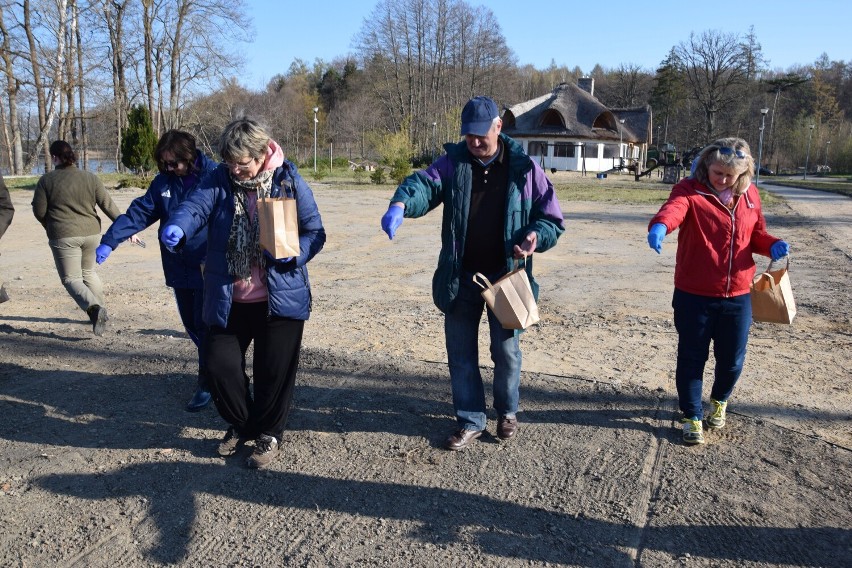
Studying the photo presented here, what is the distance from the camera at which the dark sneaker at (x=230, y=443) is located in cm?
367

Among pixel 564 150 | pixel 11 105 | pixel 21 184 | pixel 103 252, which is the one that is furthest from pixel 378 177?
pixel 103 252

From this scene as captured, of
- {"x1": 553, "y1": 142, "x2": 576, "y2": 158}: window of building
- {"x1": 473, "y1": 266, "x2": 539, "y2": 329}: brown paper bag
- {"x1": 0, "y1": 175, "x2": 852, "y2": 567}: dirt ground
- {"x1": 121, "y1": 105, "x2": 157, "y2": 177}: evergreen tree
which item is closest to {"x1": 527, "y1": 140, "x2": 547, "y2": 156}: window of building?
{"x1": 553, "y1": 142, "x2": 576, "y2": 158}: window of building

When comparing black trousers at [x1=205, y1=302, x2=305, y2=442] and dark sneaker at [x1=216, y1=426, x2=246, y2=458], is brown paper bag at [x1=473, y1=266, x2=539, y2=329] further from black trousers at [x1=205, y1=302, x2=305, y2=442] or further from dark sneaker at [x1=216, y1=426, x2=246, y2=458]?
dark sneaker at [x1=216, y1=426, x2=246, y2=458]

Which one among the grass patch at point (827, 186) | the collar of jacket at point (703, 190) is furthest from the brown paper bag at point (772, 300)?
the grass patch at point (827, 186)

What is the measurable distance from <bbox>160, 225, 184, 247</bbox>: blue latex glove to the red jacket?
2.31 meters

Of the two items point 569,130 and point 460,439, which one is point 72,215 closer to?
point 460,439

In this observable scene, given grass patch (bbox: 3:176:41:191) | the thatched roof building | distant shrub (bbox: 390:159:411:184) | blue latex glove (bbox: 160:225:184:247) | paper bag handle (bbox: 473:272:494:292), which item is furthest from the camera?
the thatched roof building

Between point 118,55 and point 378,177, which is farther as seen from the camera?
point 118,55

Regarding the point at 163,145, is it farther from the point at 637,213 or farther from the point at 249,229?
the point at 637,213

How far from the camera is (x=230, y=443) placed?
373 cm

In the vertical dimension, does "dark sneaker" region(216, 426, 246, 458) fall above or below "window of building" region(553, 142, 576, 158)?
below

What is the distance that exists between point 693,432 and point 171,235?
278cm

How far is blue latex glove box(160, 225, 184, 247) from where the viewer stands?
128 inches

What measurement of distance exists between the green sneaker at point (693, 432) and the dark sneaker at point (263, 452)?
6.98ft
